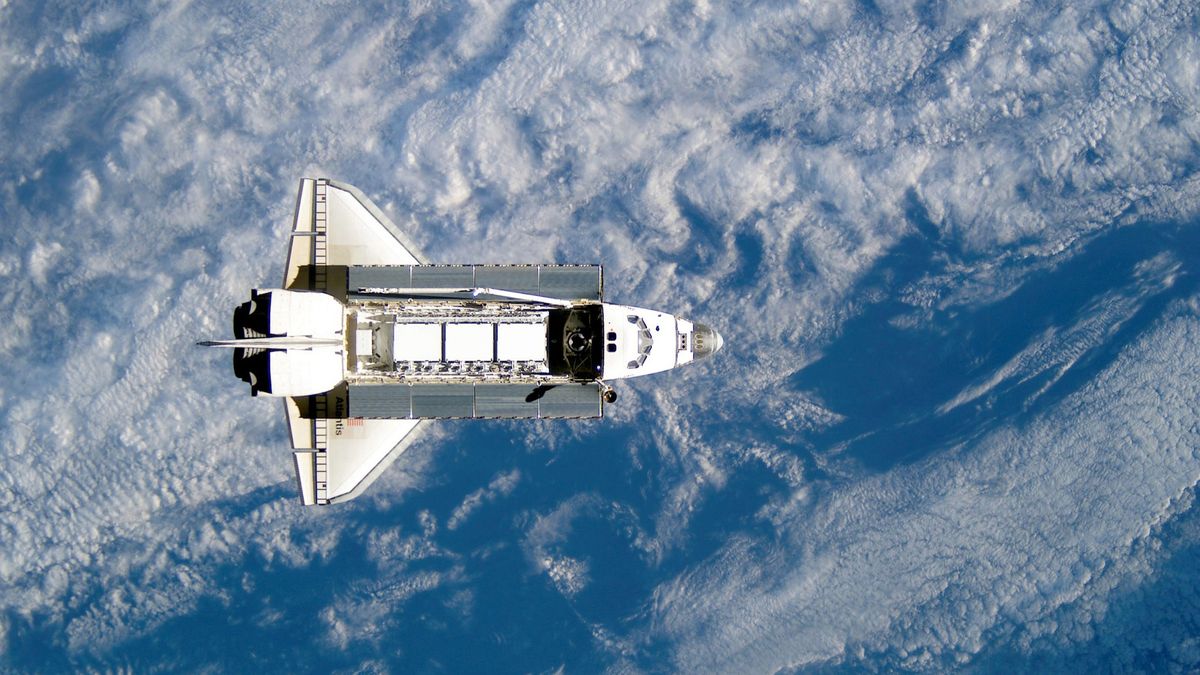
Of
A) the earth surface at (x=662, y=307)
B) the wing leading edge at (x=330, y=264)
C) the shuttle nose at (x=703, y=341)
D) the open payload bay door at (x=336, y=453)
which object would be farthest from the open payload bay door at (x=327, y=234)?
the shuttle nose at (x=703, y=341)

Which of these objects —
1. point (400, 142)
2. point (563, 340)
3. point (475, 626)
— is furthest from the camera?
point (475, 626)

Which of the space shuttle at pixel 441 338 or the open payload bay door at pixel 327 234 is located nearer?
the space shuttle at pixel 441 338

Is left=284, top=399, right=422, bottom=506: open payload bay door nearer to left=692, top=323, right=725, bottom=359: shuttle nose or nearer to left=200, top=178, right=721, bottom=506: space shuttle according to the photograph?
left=200, top=178, right=721, bottom=506: space shuttle

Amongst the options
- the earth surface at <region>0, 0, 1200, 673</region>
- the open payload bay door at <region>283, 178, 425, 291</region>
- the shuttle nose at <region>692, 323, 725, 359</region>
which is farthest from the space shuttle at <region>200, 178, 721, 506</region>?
the earth surface at <region>0, 0, 1200, 673</region>

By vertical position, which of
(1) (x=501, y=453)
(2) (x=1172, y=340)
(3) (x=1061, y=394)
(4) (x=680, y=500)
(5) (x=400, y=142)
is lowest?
(4) (x=680, y=500)

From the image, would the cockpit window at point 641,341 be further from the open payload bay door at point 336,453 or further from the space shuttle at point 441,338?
the open payload bay door at point 336,453

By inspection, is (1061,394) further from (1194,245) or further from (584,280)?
(584,280)

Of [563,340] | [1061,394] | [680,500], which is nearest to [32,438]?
[563,340]
